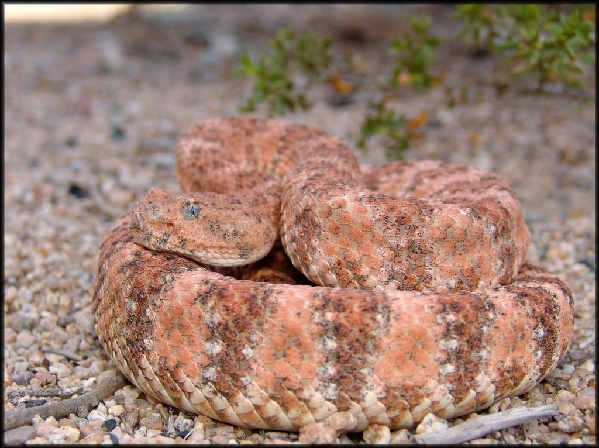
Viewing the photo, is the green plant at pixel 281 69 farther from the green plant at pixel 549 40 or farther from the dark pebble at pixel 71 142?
the dark pebble at pixel 71 142

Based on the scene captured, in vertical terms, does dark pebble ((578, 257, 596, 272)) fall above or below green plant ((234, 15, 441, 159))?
below

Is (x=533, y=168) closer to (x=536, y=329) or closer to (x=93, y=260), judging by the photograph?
(x=536, y=329)

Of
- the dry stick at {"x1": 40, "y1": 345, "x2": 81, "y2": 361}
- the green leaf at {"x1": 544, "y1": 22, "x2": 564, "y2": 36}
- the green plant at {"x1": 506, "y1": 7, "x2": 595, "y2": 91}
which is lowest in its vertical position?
the dry stick at {"x1": 40, "y1": 345, "x2": 81, "y2": 361}

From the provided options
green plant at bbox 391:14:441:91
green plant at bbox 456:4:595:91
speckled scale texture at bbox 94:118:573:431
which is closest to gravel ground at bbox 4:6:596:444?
speckled scale texture at bbox 94:118:573:431

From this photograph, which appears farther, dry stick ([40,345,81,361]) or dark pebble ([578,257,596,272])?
dark pebble ([578,257,596,272])

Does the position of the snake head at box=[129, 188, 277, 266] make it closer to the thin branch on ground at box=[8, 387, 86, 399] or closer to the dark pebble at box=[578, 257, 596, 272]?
the thin branch on ground at box=[8, 387, 86, 399]

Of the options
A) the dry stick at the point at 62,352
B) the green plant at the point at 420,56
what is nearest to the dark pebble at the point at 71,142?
the green plant at the point at 420,56
